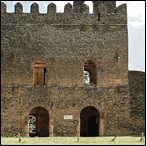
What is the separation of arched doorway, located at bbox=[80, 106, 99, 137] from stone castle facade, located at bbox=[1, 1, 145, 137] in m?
1.23

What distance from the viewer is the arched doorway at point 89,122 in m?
31.0

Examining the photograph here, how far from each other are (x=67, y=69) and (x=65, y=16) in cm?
329

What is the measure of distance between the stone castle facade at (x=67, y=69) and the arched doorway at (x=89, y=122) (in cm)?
123

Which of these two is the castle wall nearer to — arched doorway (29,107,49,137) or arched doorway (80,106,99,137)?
arched doorway (80,106,99,137)

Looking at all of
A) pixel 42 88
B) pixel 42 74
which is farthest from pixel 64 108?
pixel 42 74

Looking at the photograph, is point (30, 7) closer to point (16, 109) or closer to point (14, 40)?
point (14, 40)

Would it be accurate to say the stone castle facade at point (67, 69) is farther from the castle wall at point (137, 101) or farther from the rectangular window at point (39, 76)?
the rectangular window at point (39, 76)

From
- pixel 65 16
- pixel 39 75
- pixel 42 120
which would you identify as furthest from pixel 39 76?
pixel 65 16

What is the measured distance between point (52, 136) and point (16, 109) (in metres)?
2.66

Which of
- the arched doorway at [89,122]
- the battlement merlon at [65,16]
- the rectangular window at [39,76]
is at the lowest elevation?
the arched doorway at [89,122]

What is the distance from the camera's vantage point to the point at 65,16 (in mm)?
29438

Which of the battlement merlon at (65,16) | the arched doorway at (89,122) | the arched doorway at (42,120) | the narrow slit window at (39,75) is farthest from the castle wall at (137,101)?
the narrow slit window at (39,75)

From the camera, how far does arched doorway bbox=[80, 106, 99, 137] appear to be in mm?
30956

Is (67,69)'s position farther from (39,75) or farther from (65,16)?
(39,75)
